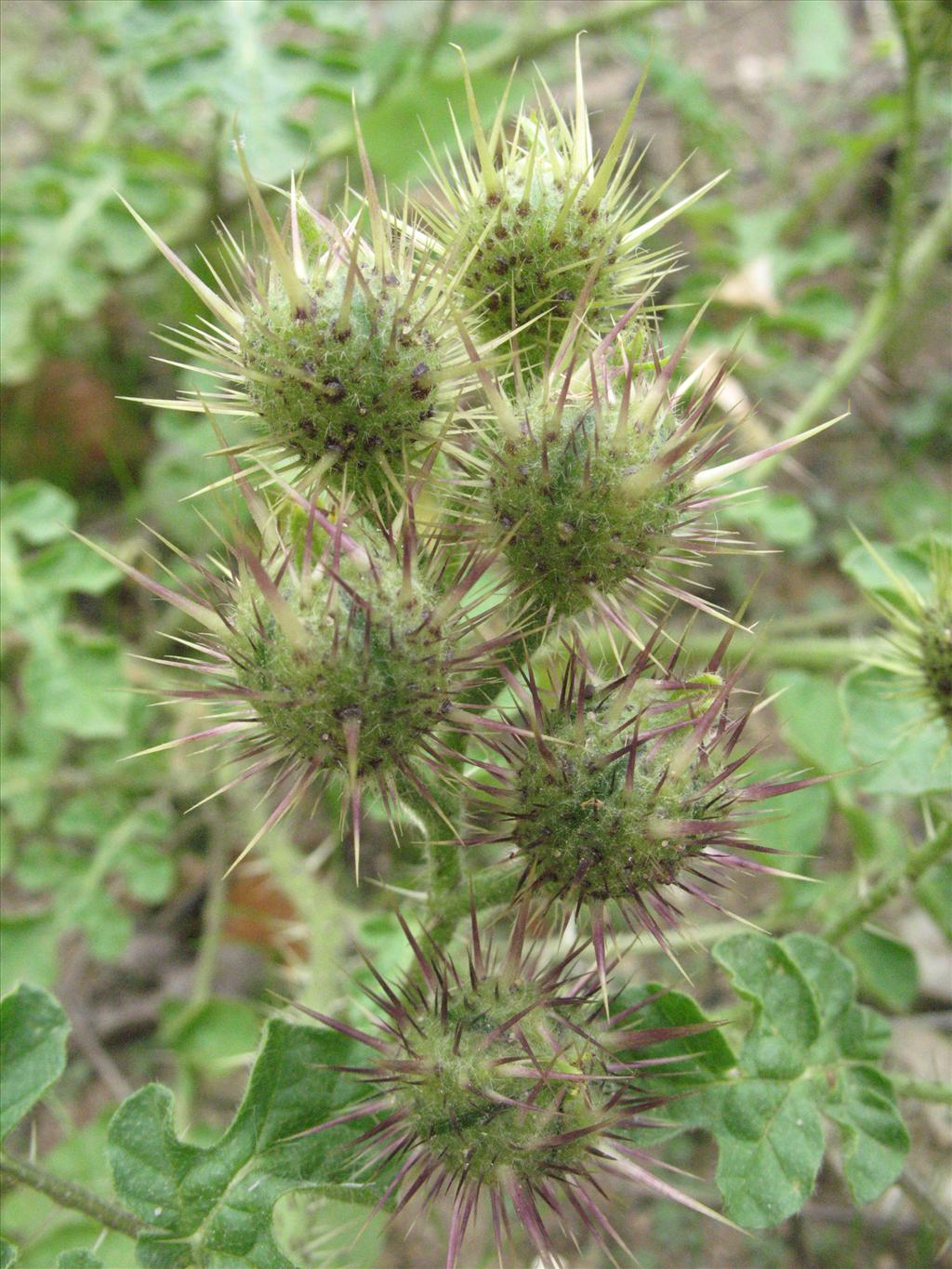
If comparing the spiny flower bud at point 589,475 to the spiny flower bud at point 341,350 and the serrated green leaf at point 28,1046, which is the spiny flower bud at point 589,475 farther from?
the serrated green leaf at point 28,1046

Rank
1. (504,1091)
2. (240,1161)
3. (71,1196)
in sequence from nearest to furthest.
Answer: (504,1091) < (240,1161) < (71,1196)

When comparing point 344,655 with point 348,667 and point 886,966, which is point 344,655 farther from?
point 886,966

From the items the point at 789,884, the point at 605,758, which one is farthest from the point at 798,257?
the point at 605,758

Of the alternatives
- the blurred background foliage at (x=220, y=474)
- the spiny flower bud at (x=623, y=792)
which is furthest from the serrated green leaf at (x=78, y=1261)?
the spiny flower bud at (x=623, y=792)

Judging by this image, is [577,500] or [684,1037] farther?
[684,1037]

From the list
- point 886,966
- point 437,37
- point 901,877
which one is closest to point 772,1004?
point 901,877
